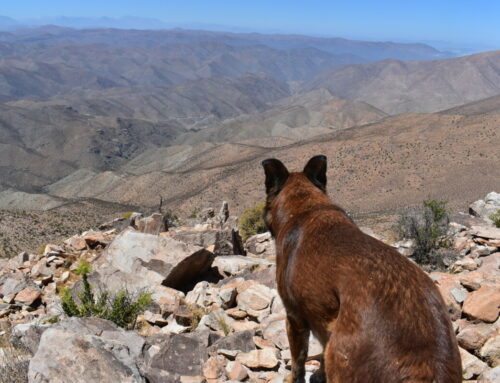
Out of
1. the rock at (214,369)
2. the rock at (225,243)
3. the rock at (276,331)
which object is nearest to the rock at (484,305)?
the rock at (276,331)

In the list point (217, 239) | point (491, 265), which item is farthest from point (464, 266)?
point (217, 239)

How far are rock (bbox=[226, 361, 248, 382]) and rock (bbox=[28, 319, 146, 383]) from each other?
900 mm

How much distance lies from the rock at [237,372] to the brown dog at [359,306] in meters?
1.19

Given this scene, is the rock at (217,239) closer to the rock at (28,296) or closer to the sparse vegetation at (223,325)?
the rock at (28,296)

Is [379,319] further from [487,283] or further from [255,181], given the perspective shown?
[255,181]

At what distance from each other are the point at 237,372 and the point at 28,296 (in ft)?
19.8

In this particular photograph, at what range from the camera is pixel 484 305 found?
17.3 feet

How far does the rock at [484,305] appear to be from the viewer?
519cm

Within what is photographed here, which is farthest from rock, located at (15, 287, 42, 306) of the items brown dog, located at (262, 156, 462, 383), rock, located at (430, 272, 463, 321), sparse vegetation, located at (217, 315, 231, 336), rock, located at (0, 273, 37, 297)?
rock, located at (430, 272, 463, 321)

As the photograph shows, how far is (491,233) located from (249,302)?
242 inches

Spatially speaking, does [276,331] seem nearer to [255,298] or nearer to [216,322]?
[216,322]

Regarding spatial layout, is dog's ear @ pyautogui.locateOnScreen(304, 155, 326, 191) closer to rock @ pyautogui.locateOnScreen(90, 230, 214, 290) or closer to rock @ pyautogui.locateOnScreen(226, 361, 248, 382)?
rock @ pyautogui.locateOnScreen(226, 361, 248, 382)

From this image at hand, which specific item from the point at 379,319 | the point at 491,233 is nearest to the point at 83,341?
the point at 379,319

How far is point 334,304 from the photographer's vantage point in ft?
9.07
